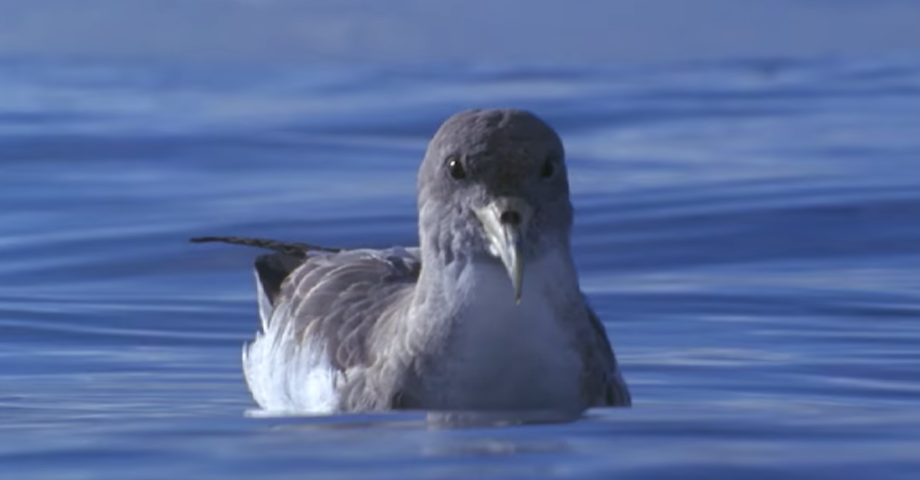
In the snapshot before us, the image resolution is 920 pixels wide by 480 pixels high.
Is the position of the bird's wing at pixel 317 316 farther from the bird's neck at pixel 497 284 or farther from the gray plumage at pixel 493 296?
the bird's neck at pixel 497 284

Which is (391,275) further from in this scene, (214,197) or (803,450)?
(214,197)

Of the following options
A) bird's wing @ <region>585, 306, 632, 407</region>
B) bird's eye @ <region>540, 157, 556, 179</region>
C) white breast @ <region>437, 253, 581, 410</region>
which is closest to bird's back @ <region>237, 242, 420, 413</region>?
white breast @ <region>437, 253, 581, 410</region>

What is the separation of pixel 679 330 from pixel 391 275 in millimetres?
2097

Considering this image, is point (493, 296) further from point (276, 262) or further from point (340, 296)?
point (276, 262)

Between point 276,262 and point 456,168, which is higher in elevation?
point 456,168

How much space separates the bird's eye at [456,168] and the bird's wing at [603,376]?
2.31 ft

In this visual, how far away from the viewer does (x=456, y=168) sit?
8.24 metres

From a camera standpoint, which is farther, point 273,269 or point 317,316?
point 273,269

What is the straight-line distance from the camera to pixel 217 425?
8.04 meters

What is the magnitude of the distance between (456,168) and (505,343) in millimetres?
602

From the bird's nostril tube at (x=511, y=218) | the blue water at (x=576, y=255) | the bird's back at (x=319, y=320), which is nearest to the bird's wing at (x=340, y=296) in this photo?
the bird's back at (x=319, y=320)

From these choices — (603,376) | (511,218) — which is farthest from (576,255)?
(511,218)

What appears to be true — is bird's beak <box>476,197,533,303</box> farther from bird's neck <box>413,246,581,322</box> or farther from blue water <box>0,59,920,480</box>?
blue water <box>0,59,920,480</box>

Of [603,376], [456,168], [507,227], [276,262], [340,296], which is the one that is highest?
[456,168]
